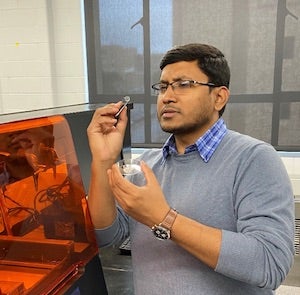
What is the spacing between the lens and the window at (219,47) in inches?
93.3

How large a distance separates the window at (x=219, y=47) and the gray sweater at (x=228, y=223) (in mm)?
1597

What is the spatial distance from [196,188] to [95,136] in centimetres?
32

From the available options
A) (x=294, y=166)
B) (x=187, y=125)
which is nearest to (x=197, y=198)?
(x=187, y=125)

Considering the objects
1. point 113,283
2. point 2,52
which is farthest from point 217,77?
point 2,52

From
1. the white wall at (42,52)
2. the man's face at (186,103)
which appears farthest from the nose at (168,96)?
the white wall at (42,52)

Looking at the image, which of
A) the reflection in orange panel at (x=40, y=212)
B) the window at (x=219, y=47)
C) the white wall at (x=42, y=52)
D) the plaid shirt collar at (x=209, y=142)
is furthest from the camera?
the white wall at (x=42, y=52)

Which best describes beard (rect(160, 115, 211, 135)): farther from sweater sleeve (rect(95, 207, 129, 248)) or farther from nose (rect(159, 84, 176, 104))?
sweater sleeve (rect(95, 207, 129, 248))

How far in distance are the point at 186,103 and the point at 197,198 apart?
0.27 meters

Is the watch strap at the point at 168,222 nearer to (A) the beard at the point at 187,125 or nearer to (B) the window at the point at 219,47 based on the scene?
(A) the beard at the point at 187,125

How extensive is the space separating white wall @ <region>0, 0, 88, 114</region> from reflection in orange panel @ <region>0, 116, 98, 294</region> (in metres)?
1.89

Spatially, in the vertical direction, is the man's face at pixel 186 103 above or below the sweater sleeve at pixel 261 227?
above

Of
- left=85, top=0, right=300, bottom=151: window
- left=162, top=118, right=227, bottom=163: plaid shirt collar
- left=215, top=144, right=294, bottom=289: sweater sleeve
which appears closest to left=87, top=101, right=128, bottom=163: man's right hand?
left=162, top=118, right=227, bottom=163: plaid shirt collar

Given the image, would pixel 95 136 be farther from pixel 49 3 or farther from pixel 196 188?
pixel 49 3

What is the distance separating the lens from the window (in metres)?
2.37
